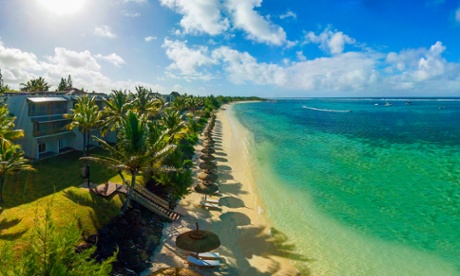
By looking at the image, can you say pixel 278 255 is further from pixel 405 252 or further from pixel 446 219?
pixel 446 219

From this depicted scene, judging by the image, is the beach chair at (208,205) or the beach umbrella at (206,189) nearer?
the beach umbrella at (206,189)

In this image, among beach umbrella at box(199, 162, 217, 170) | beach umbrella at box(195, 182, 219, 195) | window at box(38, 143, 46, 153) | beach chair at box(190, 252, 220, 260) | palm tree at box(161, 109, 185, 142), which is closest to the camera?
beach chair at box(190, 252, 220, 260)

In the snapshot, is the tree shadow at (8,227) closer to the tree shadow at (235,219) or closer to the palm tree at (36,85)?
the tree shadow at (235,219)

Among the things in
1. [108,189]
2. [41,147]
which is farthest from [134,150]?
[41,147]

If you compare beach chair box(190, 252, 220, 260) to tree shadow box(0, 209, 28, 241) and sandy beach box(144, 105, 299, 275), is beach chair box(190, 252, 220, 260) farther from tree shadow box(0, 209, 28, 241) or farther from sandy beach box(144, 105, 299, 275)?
tree shadow box(0, 209, 28, 241)

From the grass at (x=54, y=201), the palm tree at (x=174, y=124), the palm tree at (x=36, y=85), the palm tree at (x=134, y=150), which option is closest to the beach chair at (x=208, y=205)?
the grass at (x=54, y=201)

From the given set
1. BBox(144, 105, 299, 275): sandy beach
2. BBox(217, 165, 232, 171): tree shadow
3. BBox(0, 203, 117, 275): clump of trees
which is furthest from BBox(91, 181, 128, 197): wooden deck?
BBox(217, 165, 232, 171): tree shadow

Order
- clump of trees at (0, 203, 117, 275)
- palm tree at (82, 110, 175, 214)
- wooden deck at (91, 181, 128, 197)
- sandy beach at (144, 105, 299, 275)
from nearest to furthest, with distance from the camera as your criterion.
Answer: clump of trees at (0, 203, 117, 275) → sandy beach at (144, 105, 299, 275) → palm tree at (82, 110, 175, 214) → wooden deck at (91, 181, 128, 197)
